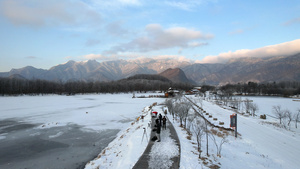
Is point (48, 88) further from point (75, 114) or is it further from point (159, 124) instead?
point (159, 124)

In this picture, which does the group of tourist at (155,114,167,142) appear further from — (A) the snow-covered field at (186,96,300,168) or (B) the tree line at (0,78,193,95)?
(B) the tree line at (0,78,193,95)

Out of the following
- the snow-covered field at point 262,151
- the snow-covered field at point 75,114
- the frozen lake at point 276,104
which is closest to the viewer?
the snow-covered field at point 262,151

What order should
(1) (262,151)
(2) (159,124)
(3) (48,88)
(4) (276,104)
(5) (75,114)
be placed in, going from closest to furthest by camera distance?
(2) (159,124)
(1) (262,151)
(5) (75,114)
(4) (276,104)
(3) (48,88)

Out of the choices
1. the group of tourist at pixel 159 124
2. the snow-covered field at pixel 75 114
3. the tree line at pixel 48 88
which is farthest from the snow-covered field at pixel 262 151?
the tree line at pixel 48 88

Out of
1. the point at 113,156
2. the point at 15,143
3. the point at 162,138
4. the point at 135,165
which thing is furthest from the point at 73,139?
the point at 135,165

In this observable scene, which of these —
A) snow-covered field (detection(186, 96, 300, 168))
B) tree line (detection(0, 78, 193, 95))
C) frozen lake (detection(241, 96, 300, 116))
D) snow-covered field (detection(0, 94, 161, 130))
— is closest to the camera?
snow-covered field (detection(186, 96, 300, 168))

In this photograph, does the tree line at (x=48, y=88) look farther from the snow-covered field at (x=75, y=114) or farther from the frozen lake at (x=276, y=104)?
the frozen lake at (x=276, y=104)

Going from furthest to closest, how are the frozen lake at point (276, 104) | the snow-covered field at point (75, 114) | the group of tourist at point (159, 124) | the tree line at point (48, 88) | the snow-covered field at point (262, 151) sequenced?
the tree line at point (48, 88), the frozen lake at point (276, 104), the snow-covered field at point (75, 114), the group of tourist at point (159, 124), the snow-covered field at point (262, 151)

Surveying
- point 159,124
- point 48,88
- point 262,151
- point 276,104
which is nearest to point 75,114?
point 159,124

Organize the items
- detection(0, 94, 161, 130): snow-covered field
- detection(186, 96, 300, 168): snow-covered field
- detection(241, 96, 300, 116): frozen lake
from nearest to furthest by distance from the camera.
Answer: detection(186, 96, 300, 168): snow-covered field → detection(0, 94, 161, 130): snow-covered field → detection(241, 96, 300, 116): frozen lake

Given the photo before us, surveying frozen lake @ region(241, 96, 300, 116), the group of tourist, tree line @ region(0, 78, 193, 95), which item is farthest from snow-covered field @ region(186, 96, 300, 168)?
tree line @ region(0, 78, 193, 95)

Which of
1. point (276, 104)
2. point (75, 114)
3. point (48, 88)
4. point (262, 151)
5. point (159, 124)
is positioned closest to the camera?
point (159, 124)

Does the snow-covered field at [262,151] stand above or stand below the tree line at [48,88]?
below

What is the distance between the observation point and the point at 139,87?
134 m
